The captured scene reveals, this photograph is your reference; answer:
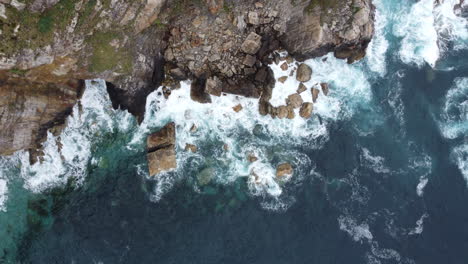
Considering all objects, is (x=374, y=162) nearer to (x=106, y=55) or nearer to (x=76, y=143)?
(x=106, y=55)

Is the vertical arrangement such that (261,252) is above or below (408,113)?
below

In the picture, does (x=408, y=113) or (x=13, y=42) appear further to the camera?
(x=408, y=113)

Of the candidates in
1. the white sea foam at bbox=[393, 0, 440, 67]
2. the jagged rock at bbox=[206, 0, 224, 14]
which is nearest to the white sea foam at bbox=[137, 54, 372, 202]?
the jagged rock at bbox=[206, 0, 224, 14]

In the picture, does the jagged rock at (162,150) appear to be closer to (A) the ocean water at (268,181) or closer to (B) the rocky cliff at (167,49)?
(A) the ocean water at (268,181)

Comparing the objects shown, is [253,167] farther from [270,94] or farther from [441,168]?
[441,168]

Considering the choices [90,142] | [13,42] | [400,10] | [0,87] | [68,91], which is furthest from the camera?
[400,10]

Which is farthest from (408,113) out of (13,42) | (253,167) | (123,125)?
(13,42)

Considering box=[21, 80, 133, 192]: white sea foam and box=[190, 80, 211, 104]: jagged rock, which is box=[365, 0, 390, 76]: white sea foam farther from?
box=[21, 80, 133, 192]: white sea foam
